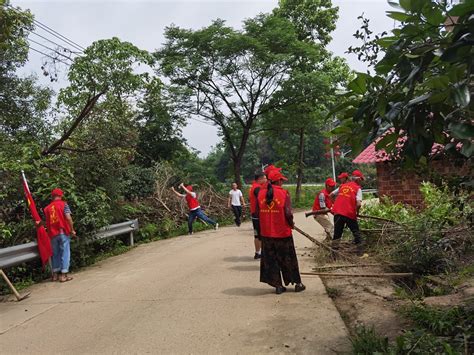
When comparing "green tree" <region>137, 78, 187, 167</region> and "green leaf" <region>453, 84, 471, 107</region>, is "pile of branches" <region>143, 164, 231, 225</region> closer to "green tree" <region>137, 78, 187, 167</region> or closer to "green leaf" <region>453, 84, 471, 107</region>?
"green tree" <region>137, 78, 187, 167</region>

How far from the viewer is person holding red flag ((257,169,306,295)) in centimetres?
637

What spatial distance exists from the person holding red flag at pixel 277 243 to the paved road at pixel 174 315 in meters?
0.22

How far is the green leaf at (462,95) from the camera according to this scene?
2335 mm

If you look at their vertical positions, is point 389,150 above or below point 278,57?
below

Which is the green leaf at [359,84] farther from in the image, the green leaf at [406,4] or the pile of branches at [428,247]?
the pile of branches at [428,247]

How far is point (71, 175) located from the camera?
9.79 metres

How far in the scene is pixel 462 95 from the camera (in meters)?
2.37

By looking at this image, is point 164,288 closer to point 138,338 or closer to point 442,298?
point 138,338

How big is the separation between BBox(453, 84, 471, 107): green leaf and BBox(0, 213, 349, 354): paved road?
2642 mm

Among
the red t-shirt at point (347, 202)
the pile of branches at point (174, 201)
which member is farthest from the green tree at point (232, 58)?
the red t-shirt at point (347, 202)

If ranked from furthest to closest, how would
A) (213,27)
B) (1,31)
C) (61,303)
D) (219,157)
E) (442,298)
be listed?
(219,157)
(213,27)
(1,31)
(61,303)
(442,298)

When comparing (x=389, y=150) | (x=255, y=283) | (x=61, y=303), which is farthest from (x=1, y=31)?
(x=389, y=150)

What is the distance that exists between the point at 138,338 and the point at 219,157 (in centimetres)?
7706

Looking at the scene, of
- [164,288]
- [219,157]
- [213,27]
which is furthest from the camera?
[219,157]
